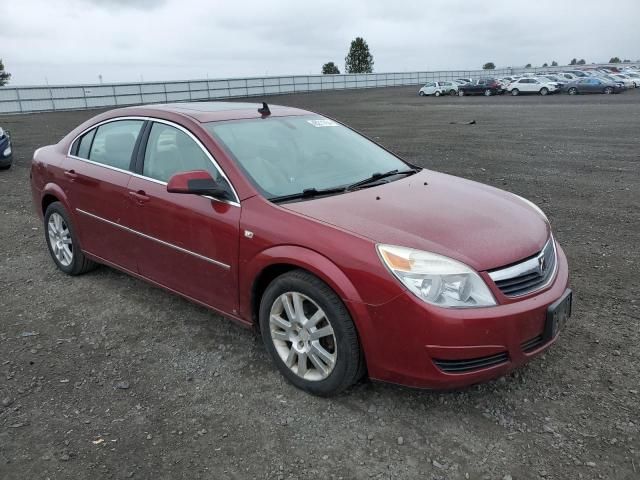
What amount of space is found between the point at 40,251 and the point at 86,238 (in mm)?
1603

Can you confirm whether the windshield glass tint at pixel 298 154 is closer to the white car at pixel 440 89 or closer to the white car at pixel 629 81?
the white car at pixel 440 89

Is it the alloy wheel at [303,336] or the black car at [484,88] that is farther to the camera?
the black car at [484,88]

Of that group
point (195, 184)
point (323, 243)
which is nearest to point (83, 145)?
point (195, 184)

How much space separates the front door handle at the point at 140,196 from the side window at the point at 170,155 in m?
0.14

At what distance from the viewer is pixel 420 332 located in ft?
8.84

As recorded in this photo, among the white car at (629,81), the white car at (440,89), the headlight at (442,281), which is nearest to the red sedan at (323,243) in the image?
the headlight at (442,281)

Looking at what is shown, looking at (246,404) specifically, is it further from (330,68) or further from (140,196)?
(330,68)

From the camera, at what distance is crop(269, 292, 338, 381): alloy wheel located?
10.0ft

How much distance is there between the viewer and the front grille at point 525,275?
2818 mm

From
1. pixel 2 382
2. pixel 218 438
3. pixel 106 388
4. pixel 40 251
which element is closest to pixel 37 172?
pixel 40 251

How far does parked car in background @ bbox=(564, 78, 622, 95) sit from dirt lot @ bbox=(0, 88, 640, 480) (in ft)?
136

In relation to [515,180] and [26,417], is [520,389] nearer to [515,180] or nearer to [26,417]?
[26,417]

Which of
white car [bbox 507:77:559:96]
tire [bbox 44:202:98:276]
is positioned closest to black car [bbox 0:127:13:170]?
tire [bbox 44:202:98:276]

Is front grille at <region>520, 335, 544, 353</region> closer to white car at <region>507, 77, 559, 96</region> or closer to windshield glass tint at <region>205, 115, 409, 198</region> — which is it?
windshield glass tint at <region>205, 115, 409, 198</region>
